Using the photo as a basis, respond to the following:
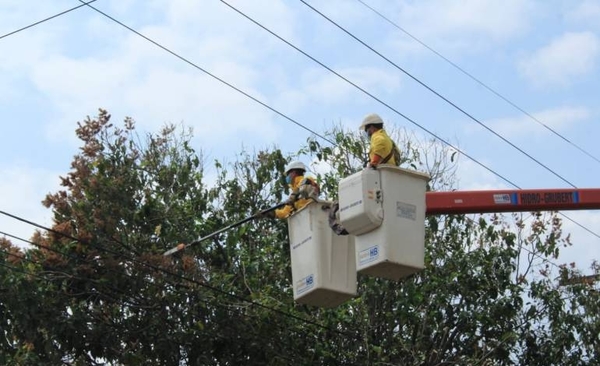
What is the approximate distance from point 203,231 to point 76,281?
191cm

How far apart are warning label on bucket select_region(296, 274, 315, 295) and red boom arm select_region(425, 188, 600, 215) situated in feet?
3.97

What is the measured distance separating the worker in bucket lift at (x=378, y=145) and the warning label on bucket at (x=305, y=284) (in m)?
1.17

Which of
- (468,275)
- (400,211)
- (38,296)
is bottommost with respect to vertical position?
(400,211)

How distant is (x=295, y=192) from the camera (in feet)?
34.5

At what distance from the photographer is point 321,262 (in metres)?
10.1

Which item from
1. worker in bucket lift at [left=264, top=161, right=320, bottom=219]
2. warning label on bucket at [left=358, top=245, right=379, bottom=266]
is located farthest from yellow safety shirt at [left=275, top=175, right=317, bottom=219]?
warning label on bucket at [left=358, top=245, right=379, bottom=266]

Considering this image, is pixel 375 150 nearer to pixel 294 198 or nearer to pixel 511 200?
pixel 294 198

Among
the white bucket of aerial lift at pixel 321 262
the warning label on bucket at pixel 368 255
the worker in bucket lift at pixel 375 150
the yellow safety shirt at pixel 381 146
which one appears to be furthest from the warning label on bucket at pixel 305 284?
the yellow safety shirt at pixel 381 146

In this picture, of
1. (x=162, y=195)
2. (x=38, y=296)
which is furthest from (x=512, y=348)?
(x=38, y=296)

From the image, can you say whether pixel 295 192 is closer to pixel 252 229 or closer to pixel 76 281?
pixel 76 281

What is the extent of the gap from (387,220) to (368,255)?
12.0 inches

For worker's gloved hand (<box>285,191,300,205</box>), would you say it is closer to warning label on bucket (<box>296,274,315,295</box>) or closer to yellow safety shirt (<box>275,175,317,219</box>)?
yellow safety shirt (<box>275,175,317,219</box>)

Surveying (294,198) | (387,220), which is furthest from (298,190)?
(387,220)

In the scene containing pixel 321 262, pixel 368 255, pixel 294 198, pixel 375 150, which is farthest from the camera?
pixel 294 198
